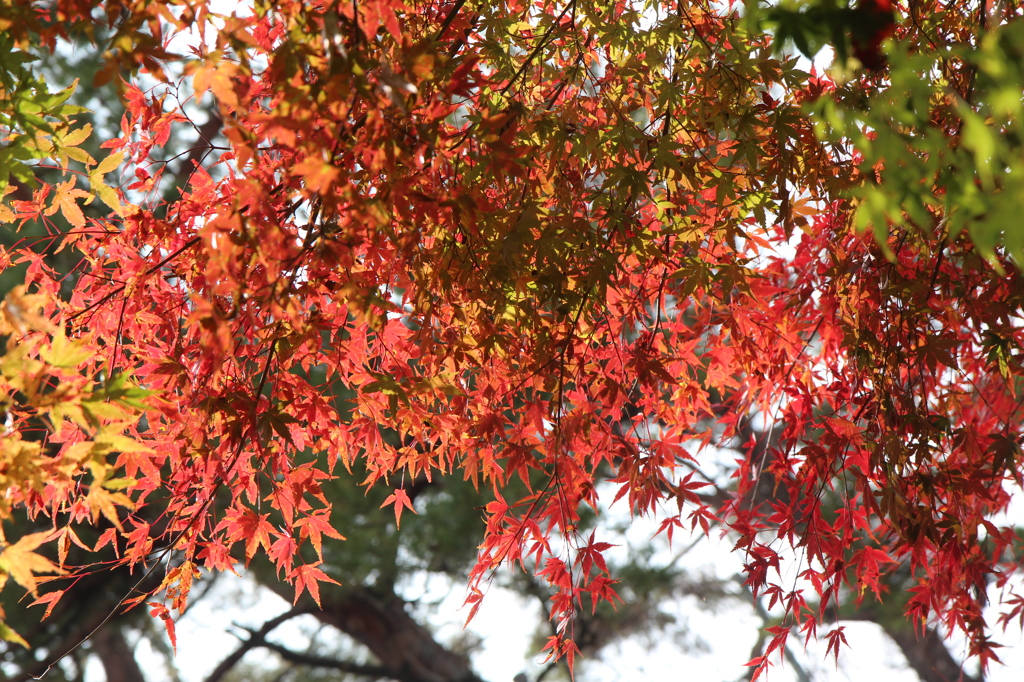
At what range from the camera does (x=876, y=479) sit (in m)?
1.73

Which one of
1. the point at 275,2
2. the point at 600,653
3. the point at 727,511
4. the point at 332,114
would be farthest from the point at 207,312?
the point at 600,653

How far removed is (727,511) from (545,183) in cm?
105

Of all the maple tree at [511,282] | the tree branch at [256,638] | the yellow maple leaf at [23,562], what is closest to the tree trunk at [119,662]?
the tree branch at [256,638]

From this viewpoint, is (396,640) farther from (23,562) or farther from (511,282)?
(23,562)

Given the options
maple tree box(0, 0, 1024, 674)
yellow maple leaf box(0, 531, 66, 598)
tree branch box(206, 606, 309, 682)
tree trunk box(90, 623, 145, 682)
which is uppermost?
tree trunk box(90, 623, 145, 682)

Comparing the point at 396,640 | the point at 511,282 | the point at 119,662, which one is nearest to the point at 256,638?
the point at 396,640

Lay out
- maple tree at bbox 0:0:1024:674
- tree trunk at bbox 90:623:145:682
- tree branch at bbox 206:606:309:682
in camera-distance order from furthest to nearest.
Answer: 1. tree trunk at bbox 90:623:145:682
2. tree branch at bbox 206:606:309:682
3. maple tree at bbox 0:0:1024:674

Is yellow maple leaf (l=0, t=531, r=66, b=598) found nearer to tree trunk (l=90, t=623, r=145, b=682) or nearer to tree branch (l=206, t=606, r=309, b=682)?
tree branch (l=206, t=606, r=309, b=682)

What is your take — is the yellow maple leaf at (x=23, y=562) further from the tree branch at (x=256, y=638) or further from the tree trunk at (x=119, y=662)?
the tree trunk at (x=119, y=662)

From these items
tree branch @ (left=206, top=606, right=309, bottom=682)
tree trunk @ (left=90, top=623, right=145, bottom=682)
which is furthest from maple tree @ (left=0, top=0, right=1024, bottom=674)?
tree trunk @ (left=90, top=623, right=145, bottom=682)

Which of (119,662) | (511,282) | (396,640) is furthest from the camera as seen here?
(119,662)

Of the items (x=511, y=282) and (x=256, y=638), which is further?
(x=256, y=638)

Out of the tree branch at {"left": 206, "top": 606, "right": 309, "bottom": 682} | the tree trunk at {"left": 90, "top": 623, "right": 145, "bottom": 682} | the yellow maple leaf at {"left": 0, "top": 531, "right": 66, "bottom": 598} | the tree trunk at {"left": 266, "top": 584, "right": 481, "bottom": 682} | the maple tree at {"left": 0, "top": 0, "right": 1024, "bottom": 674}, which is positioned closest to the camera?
the yellow maple leaf at {"left": 0, "top": 531, "right": 66, "bottom": 598}

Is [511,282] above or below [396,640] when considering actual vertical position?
below
